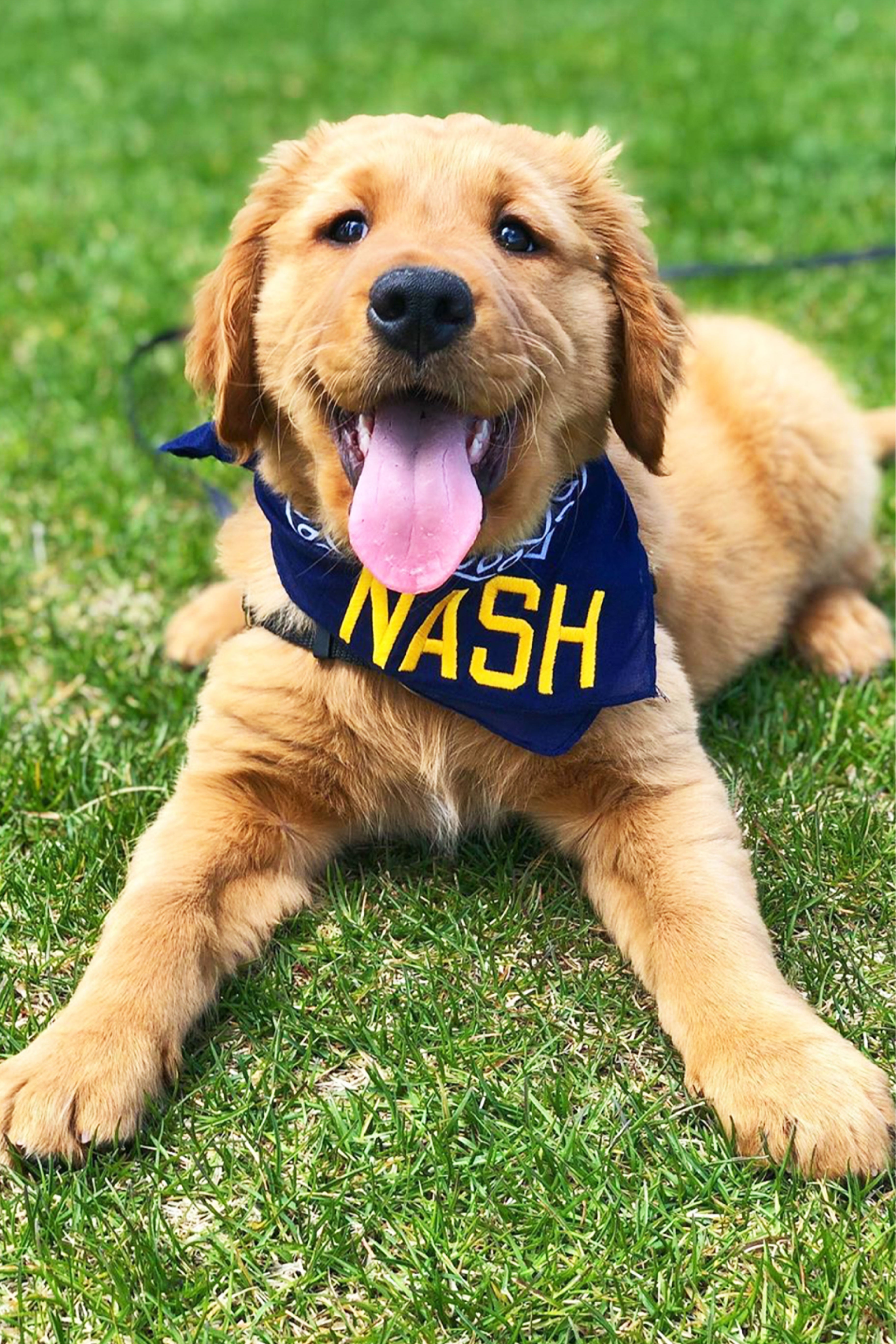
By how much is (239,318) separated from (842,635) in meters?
1.91

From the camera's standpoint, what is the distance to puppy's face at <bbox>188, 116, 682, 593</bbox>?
2348mm

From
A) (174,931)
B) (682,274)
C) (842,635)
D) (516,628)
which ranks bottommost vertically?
(174,931)

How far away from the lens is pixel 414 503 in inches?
95.7

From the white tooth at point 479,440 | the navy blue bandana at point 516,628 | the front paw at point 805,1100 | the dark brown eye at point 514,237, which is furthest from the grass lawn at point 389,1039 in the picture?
the dark brown eye at point 514,237

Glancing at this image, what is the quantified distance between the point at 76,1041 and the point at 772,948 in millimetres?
1300

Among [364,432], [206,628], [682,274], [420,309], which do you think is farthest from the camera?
[682,274]

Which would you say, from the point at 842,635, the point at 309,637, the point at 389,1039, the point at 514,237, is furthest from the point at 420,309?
the point at 842,635

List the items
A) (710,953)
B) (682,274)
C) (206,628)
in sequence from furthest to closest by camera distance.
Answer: (682,274) < (206,628) < (710,953)

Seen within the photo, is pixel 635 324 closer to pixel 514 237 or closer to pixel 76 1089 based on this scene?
pixel 514 237

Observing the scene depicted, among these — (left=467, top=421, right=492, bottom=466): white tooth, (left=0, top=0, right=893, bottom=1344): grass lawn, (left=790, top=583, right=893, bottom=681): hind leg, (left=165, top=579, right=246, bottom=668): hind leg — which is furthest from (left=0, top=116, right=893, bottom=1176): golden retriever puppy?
(left=790, top=583, right=893, bottom=681): hind leg

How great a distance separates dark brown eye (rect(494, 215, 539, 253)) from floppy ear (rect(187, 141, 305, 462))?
476 millimetres

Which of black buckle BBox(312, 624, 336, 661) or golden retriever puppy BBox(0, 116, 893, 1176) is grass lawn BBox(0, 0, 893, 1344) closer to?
golden retriever puppy BBox(0, 116, 893, 1176)

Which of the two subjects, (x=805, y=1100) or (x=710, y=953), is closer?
(x=805, y=1100)

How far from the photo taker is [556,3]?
13172mm
